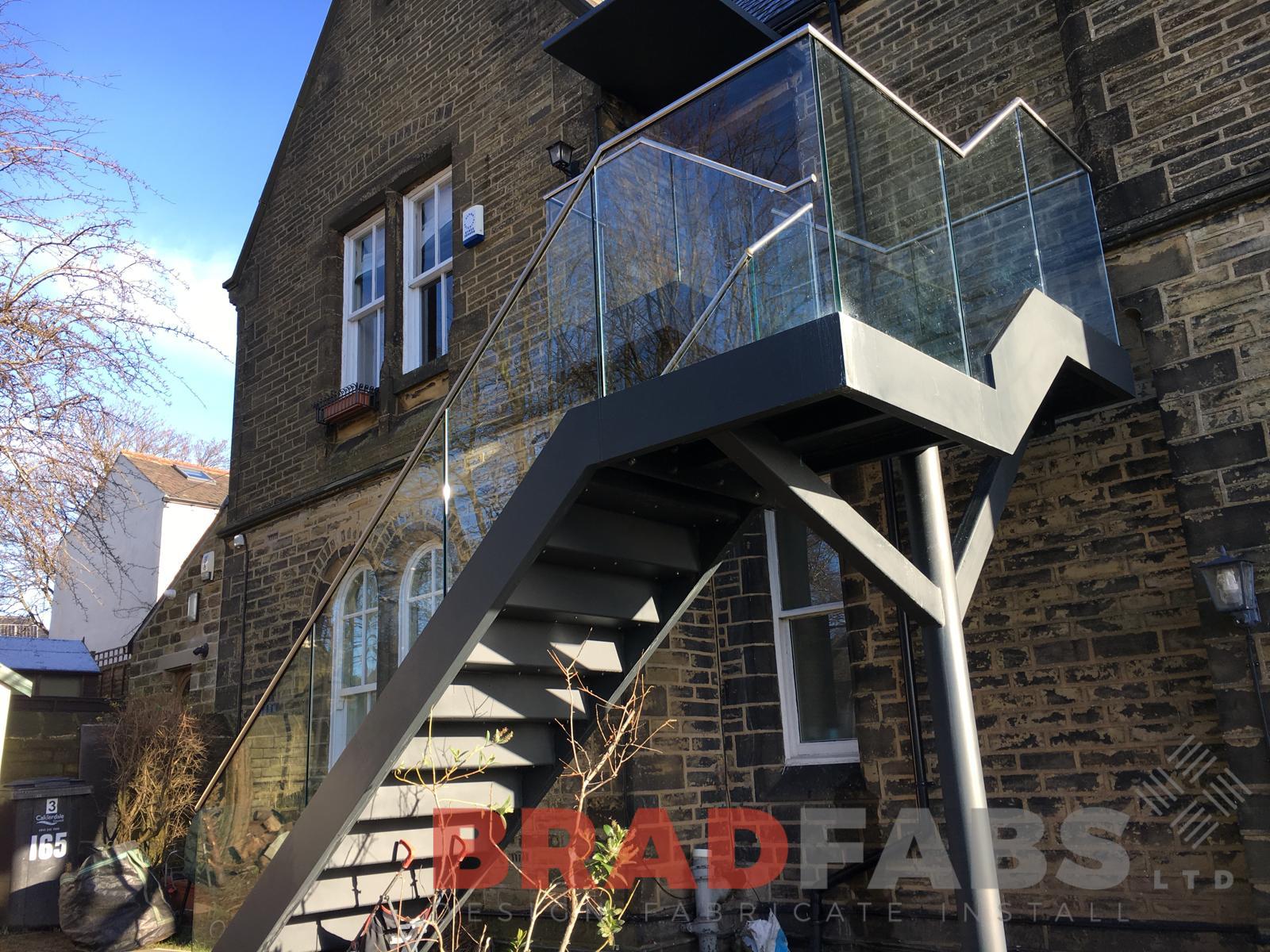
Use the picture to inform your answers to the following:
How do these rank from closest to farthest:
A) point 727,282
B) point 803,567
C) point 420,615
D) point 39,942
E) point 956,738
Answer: point 956,738, point 727,282, point 420,615, point 803,567, point 39,942

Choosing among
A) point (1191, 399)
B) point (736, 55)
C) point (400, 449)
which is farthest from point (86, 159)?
point (1191, 399)

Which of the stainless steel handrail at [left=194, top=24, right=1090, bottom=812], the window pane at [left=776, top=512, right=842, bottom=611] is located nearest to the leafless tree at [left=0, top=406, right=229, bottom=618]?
the stainless steel handrail at [left=194, top=24, right=1090, bottom=812]

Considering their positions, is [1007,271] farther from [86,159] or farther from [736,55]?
[86,159]

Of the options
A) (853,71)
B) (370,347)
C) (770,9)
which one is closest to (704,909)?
(853,71)

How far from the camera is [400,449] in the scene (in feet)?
31.9

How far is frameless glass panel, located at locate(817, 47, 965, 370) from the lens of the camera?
401cm

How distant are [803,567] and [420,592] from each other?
321 centimetres

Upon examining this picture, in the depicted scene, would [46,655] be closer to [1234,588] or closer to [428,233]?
[428,233]

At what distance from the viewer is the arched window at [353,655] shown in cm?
507

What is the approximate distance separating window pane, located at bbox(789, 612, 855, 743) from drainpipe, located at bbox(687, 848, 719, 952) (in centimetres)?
103

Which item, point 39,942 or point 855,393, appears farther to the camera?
point 39,942

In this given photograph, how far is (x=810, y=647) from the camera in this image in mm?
7184

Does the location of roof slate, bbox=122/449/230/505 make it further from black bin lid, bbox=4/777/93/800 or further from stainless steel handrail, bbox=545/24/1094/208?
stainless steel handrail, bbox=545/24/1094/208

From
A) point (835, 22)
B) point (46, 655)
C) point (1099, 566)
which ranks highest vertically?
point (835, 22)
